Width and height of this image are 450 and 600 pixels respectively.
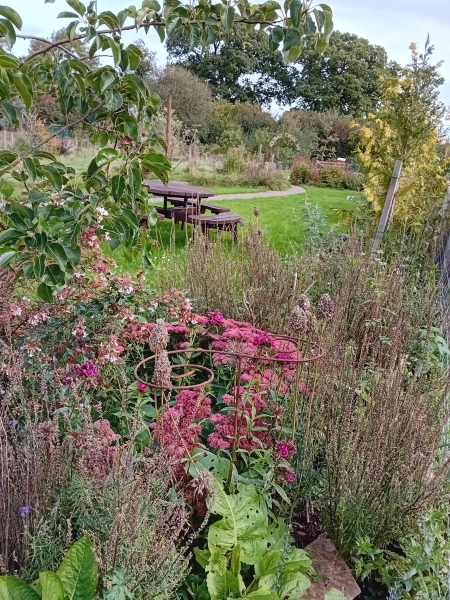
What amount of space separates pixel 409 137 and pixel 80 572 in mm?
6595

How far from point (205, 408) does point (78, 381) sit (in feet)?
1.72

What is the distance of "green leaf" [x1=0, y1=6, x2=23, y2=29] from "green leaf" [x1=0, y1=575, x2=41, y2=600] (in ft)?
4.31

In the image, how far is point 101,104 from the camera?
1697mm

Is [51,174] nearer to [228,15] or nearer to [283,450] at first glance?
[228,15]

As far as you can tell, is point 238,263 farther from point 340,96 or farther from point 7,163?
point 340,96

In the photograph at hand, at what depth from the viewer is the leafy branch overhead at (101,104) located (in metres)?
1.31

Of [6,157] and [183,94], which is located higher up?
[183,94]

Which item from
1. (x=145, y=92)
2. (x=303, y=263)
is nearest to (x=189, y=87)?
(x=303, y=263)

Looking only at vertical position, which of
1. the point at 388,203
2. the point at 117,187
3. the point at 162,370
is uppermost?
the point at 117,187

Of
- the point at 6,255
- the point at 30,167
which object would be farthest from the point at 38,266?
the point at 30,167

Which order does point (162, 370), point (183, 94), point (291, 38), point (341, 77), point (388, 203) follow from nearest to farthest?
point (291, 38), point (162, 370), point (388, 203), point (183, 94), point (341, 77)

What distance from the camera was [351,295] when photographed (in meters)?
3.53

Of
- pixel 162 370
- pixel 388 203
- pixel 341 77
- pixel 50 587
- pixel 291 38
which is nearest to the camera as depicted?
pixel 50 587

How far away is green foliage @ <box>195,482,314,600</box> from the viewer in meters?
1.48
